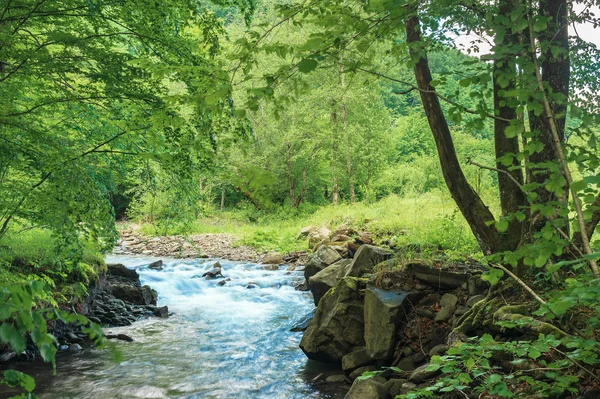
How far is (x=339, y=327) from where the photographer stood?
6.53m

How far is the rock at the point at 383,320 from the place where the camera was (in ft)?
19.1

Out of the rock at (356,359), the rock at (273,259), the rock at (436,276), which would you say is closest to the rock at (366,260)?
the rock at (436,276)

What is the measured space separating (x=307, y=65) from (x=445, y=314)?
4.57m

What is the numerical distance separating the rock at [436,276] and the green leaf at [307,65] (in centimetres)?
478

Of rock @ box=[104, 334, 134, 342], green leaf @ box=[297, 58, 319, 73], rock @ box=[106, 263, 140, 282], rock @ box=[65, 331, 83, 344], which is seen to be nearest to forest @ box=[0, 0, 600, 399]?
green leaf @ box=[297, 58, 319, 73]

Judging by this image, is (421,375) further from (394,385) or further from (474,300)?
(474,300)

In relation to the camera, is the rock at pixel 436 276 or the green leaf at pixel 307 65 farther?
the rock at pixel 436 276

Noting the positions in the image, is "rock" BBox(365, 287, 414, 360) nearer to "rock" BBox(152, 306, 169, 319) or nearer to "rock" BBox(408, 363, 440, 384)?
"rock" BBox(408, 363, 440, 384)

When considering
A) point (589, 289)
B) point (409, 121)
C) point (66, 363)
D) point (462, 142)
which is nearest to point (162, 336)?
point (66, 363)

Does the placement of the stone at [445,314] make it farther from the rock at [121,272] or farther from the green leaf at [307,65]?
the rock at [121,272]

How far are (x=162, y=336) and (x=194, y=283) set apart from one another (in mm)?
4509

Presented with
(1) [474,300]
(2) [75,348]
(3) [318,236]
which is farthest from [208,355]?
(3) [318,236]

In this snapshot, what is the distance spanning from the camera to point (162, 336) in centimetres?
859

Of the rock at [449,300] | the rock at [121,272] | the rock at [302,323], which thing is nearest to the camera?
the rock at [449,300]
